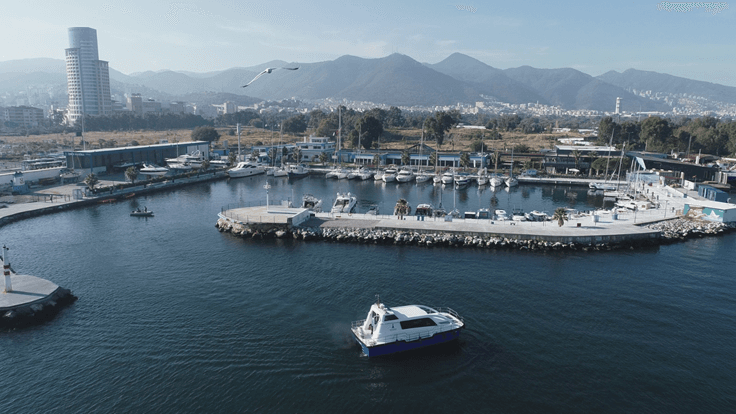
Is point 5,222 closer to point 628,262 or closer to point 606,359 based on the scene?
point 606,359

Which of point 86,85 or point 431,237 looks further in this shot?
point 86,85

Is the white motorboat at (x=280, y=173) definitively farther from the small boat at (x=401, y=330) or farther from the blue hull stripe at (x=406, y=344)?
the blue hull stripe at (x=406, y=344)

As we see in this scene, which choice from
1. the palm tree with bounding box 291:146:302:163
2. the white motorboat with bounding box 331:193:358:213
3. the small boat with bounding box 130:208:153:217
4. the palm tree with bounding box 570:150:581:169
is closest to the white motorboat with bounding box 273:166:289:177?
the palm tree with bounding box 291:146:302:163

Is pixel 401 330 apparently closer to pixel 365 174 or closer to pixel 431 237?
pixel 431 237

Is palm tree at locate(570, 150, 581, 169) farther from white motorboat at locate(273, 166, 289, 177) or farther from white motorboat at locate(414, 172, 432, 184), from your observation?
white motorboat at locate(273, 166, 289, 177)

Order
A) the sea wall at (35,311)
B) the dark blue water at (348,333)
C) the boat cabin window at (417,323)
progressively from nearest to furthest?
1. the dark blue water at (348,333)
2. the boat cabin window at (417,323)
3. the sea wall at (35,311)

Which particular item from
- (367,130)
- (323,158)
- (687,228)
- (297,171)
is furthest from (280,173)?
(687,228)

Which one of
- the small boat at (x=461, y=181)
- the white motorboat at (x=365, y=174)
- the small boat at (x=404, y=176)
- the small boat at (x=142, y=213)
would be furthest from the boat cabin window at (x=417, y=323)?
the white motorboat at (x=365, y=174)
